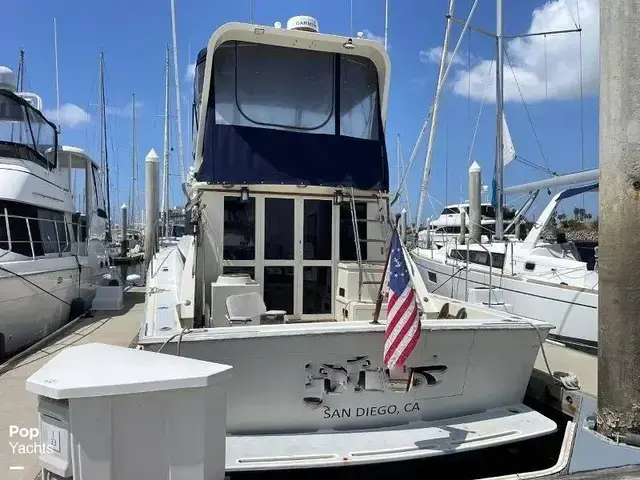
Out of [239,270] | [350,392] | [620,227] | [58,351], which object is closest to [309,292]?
[239,270]

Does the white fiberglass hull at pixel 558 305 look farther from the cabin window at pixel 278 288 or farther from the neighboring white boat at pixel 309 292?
the cabin window at pixel 278 288

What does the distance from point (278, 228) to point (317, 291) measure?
2.87 feet

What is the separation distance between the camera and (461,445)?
12.9ft

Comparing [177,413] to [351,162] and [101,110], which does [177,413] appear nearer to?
[351,162]

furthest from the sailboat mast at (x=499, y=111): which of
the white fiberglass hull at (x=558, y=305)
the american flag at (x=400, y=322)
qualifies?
the american flag at (x=400, y=322)

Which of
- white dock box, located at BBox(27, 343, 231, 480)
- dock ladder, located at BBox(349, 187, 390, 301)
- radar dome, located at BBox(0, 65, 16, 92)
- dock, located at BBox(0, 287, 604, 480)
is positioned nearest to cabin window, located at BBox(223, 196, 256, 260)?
dock ladder, located at BBox(349, 187, 390, 301)

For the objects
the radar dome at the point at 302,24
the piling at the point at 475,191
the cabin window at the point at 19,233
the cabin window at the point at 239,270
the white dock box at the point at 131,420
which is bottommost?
the white dock box at the point at 131,420

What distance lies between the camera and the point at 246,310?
15.6ft

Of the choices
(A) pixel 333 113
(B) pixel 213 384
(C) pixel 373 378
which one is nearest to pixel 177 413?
(B) pixel 213 384

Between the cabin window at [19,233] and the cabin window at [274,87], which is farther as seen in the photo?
the cabin window at [19,233]

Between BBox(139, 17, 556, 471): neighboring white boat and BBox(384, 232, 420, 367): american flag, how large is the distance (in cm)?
24

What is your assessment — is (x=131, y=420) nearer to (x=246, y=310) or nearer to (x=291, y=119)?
(x=246, y=310)

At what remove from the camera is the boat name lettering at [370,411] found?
13.5ft

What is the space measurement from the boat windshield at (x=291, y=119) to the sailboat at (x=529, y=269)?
2503 mm
